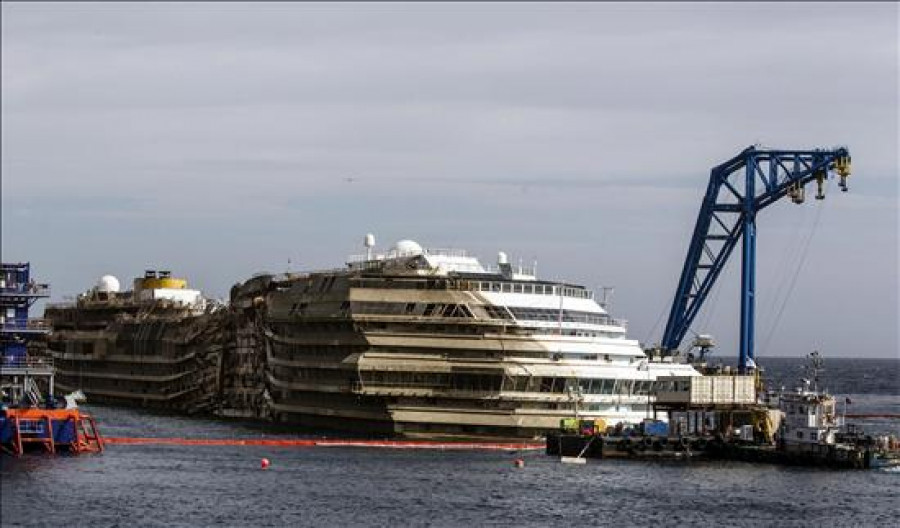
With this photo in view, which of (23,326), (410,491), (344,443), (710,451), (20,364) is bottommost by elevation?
(410,491)

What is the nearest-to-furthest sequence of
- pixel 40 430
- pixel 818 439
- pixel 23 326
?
pixel 40 430, pixel 23 326, pixel 818 439

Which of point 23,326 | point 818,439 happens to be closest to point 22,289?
point 23,326

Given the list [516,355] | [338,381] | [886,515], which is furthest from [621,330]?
[886,515]

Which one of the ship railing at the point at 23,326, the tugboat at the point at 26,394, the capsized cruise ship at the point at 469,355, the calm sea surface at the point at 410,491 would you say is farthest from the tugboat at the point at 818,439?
the ship railing at the point at 23,326

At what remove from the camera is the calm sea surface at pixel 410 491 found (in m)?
94.2

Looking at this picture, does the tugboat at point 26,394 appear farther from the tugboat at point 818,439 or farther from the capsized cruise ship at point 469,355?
the tugboat at point 818,439

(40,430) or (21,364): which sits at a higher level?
(21,364)

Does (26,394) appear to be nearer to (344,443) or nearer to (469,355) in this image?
(344,443)

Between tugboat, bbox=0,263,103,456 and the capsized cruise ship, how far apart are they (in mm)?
24117

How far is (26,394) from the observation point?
12088 centimetres

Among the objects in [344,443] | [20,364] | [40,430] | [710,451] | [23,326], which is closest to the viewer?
[40,430]

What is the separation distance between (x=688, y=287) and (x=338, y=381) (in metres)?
40.1

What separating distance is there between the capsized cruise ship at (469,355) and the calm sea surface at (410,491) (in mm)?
7829

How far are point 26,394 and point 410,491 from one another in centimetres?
2997
